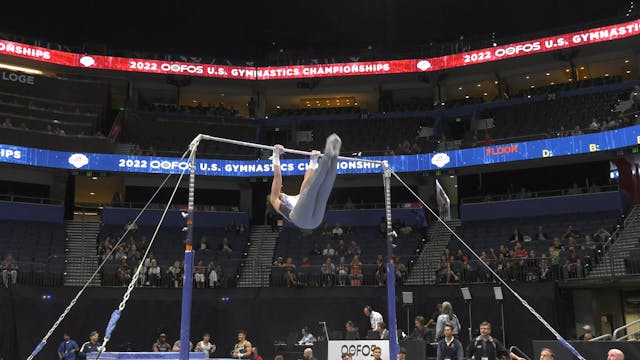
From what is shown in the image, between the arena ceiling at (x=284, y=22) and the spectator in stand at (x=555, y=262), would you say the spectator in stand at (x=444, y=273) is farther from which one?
the arena ceiling at (x=284, y=22)

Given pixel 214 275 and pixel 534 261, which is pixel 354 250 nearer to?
pixel 214 275

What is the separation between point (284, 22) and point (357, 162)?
1276 centimetres

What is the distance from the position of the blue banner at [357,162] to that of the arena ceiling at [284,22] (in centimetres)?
973

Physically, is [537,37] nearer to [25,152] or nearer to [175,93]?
[175,93]

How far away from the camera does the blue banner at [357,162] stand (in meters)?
28.2

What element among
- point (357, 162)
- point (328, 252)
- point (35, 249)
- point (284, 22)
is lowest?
point (328, 252)

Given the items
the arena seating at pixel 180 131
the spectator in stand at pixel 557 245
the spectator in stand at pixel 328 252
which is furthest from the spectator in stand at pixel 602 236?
the arena seating at pixel 180 131

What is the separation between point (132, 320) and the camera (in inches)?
937

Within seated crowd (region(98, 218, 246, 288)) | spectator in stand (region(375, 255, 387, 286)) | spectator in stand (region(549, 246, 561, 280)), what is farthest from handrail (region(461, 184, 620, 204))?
seated crowd (region(98, 218, 246, 288))

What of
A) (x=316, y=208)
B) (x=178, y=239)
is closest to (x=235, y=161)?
(x=178, y=239)

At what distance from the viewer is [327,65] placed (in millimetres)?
35875

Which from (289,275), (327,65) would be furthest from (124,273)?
(327,65)

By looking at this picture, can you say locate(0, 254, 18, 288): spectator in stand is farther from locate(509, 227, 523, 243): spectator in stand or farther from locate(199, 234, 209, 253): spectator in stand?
locate(509, 227, 523, 243): spectator in stand

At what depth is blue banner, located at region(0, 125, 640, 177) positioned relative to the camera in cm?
2825
